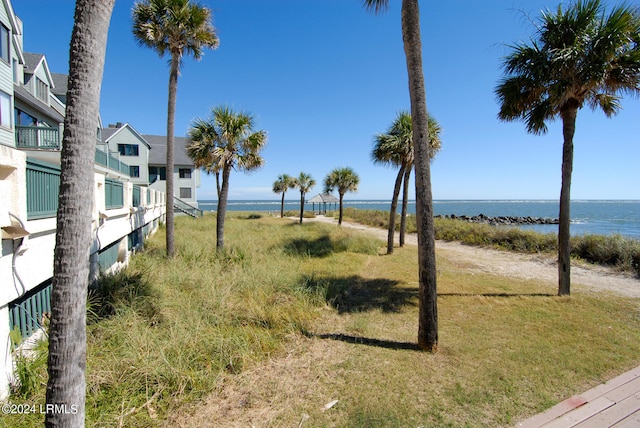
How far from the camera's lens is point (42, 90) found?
1972 cm

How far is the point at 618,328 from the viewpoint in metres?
5.87

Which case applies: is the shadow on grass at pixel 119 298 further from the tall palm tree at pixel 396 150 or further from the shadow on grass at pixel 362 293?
the tall palm tree at pixel 396 150

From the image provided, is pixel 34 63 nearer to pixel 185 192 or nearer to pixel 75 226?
pixel 185 192

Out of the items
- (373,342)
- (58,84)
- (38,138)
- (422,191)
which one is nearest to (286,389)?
(373,342)

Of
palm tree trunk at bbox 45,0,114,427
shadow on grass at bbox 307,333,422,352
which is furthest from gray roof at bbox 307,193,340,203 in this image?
palm tree trunk at bbox 45,0,114,427

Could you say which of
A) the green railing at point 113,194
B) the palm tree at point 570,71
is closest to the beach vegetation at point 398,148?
the palm tree at point 570,71

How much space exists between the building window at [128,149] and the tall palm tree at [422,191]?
35.2 meters

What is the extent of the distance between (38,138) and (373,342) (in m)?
16.9

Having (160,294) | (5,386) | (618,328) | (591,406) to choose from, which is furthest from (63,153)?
(618,328)

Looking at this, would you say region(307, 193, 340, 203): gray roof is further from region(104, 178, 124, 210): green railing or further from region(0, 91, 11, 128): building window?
region(104, 178, 124, 210): green railing

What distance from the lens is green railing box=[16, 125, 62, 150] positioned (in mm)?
12617

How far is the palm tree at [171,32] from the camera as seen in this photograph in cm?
1034

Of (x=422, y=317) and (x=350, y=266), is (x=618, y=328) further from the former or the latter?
(x=350, y=266)

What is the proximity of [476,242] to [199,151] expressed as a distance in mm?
16564
